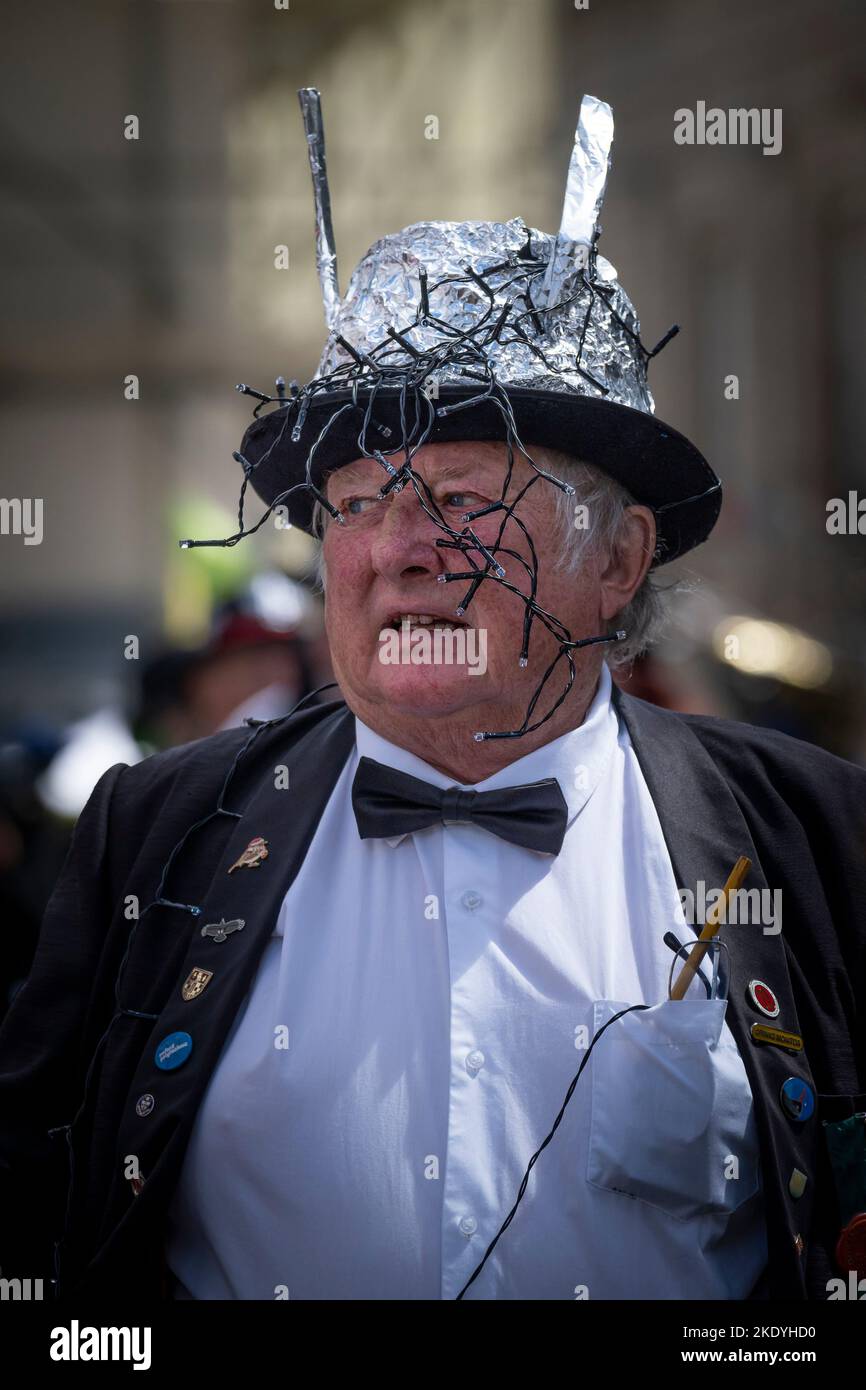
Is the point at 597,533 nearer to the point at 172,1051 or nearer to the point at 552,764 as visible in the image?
the point at 552,764

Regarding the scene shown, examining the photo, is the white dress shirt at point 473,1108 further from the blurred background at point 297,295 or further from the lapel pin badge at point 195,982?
the blurred background at point 297,295

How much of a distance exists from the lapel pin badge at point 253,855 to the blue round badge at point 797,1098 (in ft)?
3.27

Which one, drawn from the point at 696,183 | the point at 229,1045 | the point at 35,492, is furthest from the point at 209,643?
the point at 35,492

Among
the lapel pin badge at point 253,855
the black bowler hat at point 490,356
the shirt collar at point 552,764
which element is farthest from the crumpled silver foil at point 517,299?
the lapel pin badge at point 253,855

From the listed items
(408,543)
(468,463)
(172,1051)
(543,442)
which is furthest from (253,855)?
(543,442)

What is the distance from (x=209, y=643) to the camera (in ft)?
20.4

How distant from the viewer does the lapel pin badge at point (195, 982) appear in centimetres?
244

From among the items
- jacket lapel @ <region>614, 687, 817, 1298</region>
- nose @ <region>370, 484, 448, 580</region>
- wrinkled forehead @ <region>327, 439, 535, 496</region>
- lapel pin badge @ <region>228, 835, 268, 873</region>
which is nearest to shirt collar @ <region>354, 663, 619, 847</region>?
jacket lapel @ <region>614, 687, 817, 1298</region>

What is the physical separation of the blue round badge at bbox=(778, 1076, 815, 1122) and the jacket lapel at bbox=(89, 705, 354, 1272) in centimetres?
92

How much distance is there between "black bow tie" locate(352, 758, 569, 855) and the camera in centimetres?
249

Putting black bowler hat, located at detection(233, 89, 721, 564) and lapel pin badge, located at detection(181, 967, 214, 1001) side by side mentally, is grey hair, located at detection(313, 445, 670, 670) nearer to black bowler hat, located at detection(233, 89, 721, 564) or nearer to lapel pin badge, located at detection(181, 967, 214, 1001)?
black bowler hat, located at detection(233, 89, 721, 564)

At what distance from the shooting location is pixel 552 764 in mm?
2590
